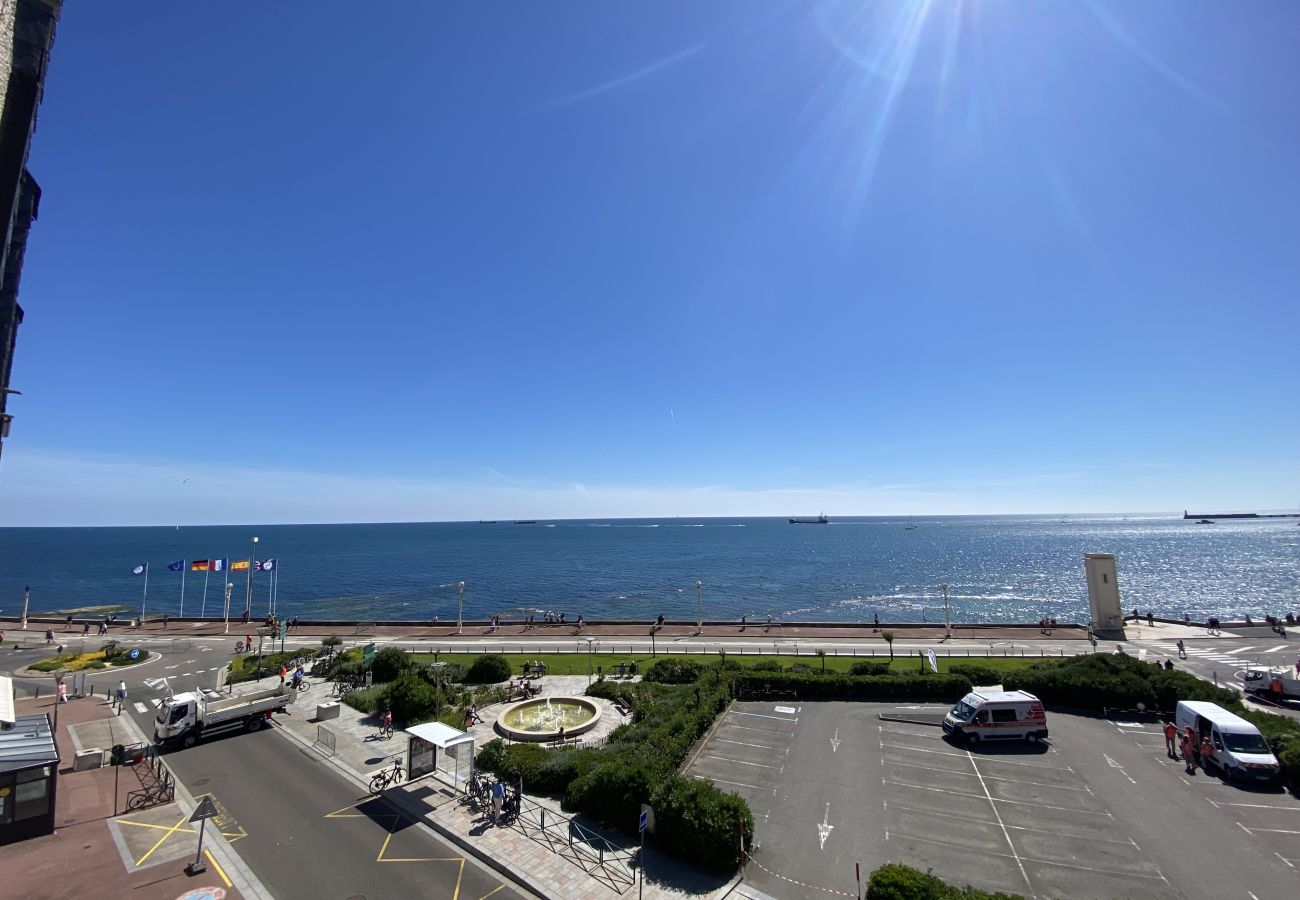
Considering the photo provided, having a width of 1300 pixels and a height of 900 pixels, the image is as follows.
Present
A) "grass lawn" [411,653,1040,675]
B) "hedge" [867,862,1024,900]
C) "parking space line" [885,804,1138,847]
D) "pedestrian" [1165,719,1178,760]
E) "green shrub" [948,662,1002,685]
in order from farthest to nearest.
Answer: "grass lawn" [411,653,1040,675] → "green shrub" [948,662,1002,685] → "pedestrian" [1165,719,1178,760] → "parking space line" [885,804,1138,847] → "hedge" [867,862,1024,900]

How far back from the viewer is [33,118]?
9086 mm

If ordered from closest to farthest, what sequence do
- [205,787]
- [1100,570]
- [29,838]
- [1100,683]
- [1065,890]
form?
1. [1065,890]
2. [29,838]
3. [205,787]
4. [1100,683]
5. [1100,570]

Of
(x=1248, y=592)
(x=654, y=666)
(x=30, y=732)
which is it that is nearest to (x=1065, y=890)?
(x=654, y=666)

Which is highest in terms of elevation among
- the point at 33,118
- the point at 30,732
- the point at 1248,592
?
the point at 33,118

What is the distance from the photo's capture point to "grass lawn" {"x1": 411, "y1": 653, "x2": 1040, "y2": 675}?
118 feet

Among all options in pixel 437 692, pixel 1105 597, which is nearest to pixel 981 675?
pixel 1105 597

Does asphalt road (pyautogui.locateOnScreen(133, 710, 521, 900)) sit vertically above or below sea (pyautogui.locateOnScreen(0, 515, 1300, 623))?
above

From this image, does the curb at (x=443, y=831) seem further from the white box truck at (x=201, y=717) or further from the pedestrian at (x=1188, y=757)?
the pedestrian at (x=1188, y=757)

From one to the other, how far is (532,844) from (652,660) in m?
21.1

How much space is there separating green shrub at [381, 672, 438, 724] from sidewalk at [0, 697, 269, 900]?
8109mm

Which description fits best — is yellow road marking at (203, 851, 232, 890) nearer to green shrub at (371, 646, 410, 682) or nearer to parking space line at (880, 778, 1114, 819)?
green shrub at (371, 646, 410, 682)

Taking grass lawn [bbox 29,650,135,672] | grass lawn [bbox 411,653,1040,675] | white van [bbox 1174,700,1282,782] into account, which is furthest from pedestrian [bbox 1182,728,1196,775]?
grass lawn [bbox 29,650,135,672]

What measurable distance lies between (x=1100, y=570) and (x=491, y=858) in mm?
51052

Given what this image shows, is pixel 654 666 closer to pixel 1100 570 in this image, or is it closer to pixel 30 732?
pixel 30 732
